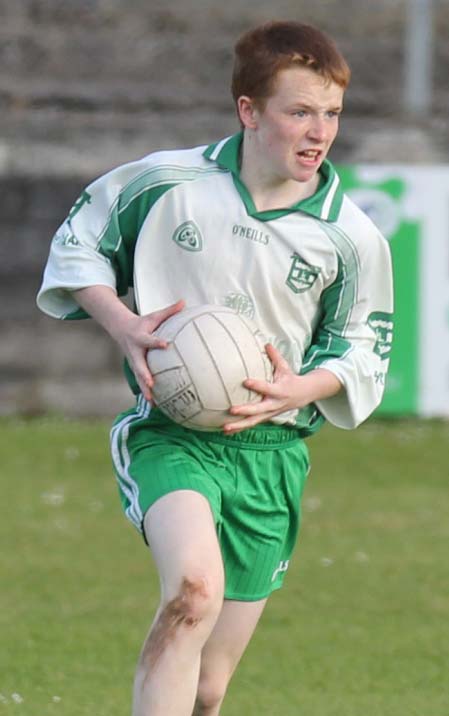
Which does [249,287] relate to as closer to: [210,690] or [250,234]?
[250,234]

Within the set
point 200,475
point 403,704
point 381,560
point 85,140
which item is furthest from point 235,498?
point 85,140

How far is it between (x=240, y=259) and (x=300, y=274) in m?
0.17

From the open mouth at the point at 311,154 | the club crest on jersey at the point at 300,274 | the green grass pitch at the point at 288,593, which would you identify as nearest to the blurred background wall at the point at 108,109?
the green grass pitch at the point at 288,593

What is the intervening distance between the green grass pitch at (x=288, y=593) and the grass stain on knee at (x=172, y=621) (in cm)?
135

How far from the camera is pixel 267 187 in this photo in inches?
173

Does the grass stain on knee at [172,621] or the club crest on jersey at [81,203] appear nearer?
the grass stain on knee at [172,621]

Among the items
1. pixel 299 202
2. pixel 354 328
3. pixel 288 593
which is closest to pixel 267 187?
pixel 299 202

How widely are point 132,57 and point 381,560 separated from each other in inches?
285

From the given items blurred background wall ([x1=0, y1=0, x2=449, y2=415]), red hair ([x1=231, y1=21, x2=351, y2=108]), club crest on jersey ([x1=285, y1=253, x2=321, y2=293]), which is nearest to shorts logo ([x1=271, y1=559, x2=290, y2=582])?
club crest on jersey ([x1=285, y1=253, x2=321, y2=293])

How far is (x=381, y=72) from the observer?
46.7ft

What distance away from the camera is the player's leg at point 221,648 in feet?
14.6

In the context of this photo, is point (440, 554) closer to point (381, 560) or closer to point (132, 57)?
point (381, 560)

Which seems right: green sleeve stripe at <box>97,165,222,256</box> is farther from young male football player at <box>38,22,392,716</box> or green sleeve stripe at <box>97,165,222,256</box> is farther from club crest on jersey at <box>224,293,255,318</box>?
club crest on jersey at <box>224,293,255,318</box>

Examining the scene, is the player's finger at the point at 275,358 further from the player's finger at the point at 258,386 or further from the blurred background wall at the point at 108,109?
the blurred background wall at the point at 108,109
